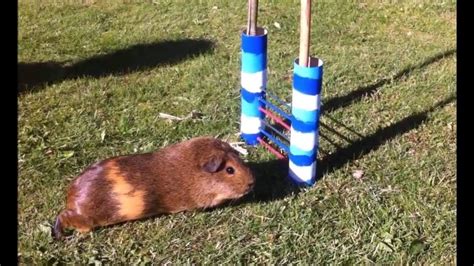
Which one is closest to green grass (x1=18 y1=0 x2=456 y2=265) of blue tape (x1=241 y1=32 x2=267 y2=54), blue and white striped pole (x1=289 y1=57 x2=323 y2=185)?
blue and white striped pole (x1=289 y1=57 x2=323 y2=185)

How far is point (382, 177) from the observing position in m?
4.07

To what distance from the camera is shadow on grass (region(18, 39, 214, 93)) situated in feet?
18.2

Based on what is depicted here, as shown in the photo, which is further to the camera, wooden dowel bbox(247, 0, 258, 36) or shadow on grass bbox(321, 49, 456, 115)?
shadow on grass bbox(321, 49, 456, 115)

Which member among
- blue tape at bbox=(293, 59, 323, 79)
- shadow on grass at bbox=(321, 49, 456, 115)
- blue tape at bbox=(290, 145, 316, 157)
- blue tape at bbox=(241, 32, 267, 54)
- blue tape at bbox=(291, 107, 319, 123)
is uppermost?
blue tape at bbox=(241, 32, 267, 54)

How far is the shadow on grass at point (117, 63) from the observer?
5.55 m

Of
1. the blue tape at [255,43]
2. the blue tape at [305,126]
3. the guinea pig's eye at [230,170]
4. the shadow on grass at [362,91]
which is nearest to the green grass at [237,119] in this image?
the shadow on grass at [362,91]

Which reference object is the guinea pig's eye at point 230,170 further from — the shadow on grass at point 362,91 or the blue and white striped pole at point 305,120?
the shadow on grass at point 362,91

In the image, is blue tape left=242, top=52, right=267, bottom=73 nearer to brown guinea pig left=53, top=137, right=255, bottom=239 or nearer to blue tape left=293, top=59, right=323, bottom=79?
blue tape left=293, top=59, right=323, bottom=79

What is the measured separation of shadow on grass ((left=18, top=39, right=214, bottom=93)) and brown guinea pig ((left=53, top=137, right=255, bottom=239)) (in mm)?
2154

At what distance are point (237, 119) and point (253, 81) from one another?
0.62 metres

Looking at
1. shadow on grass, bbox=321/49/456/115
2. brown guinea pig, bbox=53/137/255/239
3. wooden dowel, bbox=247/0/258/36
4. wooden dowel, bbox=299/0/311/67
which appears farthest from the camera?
shadow on grass, bbox=321/49/456/115

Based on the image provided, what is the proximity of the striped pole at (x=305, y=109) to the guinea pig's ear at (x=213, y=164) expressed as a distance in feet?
1.86

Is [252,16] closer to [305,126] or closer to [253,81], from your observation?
[253,81]

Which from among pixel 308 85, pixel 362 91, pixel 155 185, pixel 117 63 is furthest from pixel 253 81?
pixel 117 63
